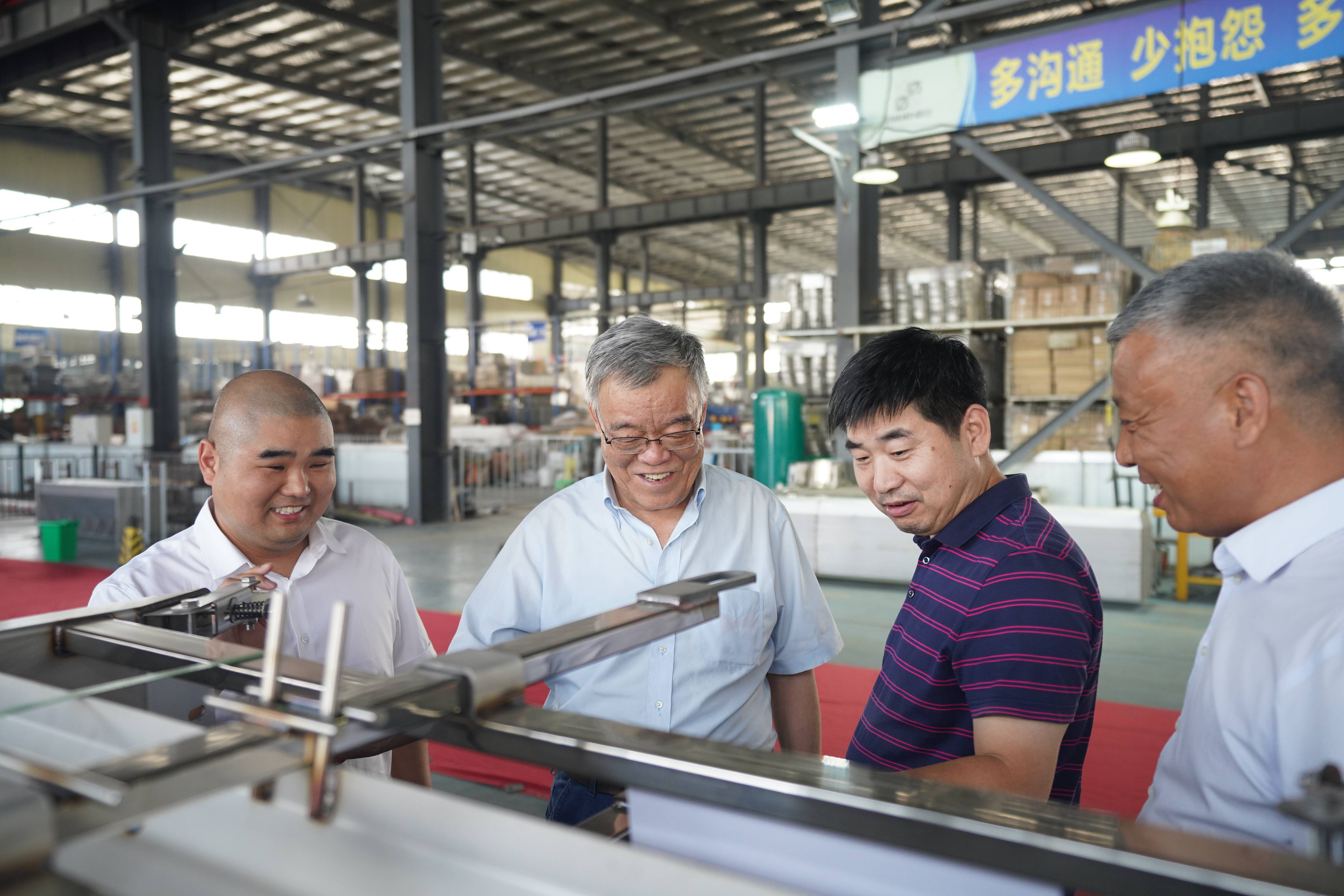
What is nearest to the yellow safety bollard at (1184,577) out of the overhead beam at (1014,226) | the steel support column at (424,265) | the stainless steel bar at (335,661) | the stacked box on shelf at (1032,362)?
the stacked box on shelf at (1032,362)

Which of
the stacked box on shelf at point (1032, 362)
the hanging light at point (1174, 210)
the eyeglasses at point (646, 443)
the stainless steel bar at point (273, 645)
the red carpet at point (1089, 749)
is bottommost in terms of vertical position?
the red carpet at point (1089, 749)

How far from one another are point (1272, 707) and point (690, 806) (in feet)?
2.79

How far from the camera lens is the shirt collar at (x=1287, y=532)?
121cm

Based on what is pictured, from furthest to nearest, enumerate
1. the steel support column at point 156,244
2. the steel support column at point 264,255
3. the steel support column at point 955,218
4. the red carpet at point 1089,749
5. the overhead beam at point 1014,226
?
the steel support column at point 264,255
the overhead beam at point 1014,226
the steel support column at point 955,218
the steel support column at point 156,244
the red carpet at point 1089,749

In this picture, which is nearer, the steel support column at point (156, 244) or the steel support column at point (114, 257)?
the steel support column at point (156, 244)

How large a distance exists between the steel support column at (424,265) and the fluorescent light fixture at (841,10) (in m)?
5.69

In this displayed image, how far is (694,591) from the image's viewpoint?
1.14 m

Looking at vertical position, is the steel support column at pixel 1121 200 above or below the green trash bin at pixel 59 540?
above

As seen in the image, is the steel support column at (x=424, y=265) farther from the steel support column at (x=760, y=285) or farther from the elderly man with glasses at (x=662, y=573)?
the elderly man with glasses at (x=662, y=573)

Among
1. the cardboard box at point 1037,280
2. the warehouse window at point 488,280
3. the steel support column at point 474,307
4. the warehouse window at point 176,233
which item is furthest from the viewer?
the warehouse window at point 488,280

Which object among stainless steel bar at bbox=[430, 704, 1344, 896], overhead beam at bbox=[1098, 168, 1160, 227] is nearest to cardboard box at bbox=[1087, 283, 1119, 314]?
stainless steel bar at bbox=[430, 704, 1344, 896]

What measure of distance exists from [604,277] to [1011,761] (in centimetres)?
1828

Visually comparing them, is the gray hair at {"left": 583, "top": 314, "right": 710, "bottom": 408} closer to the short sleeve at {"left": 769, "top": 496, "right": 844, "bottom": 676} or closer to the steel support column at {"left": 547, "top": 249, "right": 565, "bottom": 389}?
the short sleeve at {"left": 769, "top": 496, "right": 844, "bottom": 676}

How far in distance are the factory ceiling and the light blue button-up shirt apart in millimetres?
6951
